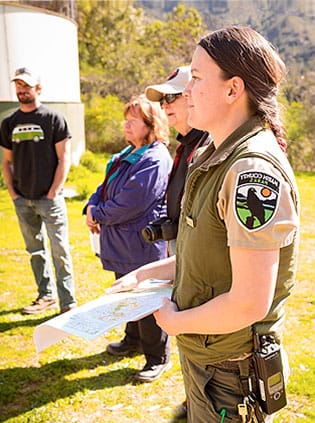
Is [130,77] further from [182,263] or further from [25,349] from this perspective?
[182,263]

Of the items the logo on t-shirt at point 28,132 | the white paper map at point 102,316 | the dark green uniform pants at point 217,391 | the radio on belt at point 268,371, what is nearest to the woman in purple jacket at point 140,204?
the logo on t-shirt at point 28,132

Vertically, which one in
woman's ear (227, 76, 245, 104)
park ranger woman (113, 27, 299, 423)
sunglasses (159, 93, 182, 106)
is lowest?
park ranger woman (113, 27, 299, 423)

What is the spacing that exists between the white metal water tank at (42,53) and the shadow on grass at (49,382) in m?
8.51

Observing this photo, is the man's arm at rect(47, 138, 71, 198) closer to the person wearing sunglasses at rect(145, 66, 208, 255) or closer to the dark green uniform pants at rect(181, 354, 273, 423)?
the person wearing sunglasses at rect(145, 66, 208, 255)

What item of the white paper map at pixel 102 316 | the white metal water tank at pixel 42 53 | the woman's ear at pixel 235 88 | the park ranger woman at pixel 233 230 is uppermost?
the white metal water tank at pixel 42 53

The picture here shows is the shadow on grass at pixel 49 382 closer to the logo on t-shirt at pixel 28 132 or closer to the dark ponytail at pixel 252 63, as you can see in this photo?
the logo on t-shirt at pixel 28 132

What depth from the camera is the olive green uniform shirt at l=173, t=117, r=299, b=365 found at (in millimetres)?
1253

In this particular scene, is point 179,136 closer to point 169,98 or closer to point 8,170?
point 169,98

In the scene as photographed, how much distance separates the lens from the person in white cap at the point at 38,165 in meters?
4.31

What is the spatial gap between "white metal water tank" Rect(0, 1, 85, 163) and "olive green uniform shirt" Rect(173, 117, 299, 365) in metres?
10.5

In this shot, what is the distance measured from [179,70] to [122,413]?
229cm

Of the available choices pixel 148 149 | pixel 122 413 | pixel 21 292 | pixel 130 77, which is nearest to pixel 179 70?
pixel 148 149

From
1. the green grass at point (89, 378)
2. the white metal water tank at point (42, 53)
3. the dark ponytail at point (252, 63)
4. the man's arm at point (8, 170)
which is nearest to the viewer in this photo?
the dark ponytail at point (252, 63)

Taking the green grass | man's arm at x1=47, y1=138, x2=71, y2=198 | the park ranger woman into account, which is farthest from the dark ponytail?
man's arm at x1=47, y1=138, x2=71, y2=198
